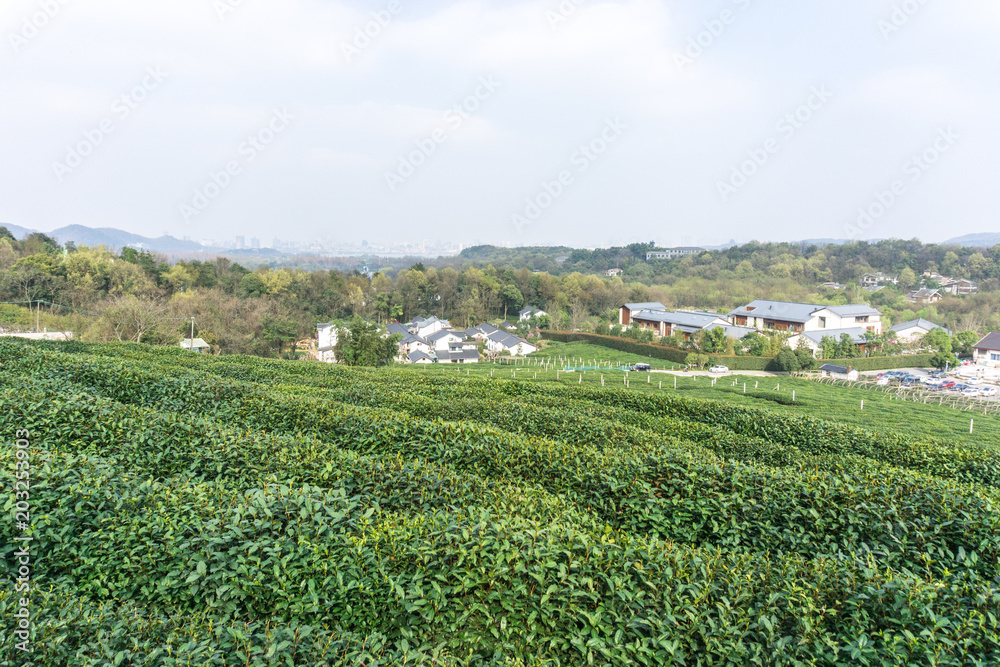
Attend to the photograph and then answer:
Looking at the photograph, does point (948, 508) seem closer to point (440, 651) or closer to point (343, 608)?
point (440, 651)

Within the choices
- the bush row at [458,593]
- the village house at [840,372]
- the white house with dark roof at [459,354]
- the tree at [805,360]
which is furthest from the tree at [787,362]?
the bush row at [458,593]

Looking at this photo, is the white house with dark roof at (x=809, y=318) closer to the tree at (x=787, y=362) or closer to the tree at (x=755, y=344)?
the tree at (x=755, y=344)

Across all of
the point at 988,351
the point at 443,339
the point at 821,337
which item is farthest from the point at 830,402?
the point at 443,339

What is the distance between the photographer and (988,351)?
111 feet

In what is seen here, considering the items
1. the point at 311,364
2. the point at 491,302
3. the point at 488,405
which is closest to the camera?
the point at 488,405

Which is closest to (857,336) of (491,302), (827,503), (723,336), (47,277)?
(723,336)

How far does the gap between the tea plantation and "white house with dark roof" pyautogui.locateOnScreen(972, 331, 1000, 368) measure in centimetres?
3953

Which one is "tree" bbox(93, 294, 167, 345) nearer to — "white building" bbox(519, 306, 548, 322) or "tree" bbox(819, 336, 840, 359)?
"white building" bbox(519, 306, 548, 322)

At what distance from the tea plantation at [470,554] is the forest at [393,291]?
73.2ft

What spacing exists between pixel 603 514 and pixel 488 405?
3.69 m

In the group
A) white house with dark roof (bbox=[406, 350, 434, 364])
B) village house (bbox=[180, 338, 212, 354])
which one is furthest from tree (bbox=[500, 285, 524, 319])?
village house (bbox=[180, 338, 212, 354])

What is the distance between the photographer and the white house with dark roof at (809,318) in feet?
124

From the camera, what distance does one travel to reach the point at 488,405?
7688 mm

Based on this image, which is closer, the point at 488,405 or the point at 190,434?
the point at 190,434
